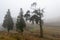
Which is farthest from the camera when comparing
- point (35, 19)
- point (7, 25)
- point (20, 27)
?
point (7, 25)

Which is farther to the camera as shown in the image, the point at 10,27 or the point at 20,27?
the point at 10,27

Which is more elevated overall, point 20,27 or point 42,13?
point 42,13

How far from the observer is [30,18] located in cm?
5262

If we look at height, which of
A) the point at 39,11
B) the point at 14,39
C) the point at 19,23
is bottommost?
the point at 14,39

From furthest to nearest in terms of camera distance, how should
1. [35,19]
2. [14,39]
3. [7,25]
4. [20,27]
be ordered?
[7,25] < [20,27] < [35,19] < [14,39]

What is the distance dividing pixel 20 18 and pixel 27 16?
4764mm

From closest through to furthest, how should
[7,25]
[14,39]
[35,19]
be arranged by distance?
[14,39]
[35,19]
[7,25]

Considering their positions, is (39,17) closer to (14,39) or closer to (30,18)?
(30,18)

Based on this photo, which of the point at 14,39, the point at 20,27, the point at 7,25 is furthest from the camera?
the point at 7,25

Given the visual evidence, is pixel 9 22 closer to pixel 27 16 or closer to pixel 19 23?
pixel 19 23

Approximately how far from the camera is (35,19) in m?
51.7

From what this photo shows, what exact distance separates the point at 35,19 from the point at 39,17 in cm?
151

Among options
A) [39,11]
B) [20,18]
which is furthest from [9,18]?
[39,11]

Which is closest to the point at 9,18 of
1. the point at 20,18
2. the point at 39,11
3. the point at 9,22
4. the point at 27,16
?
the point at 9,22
